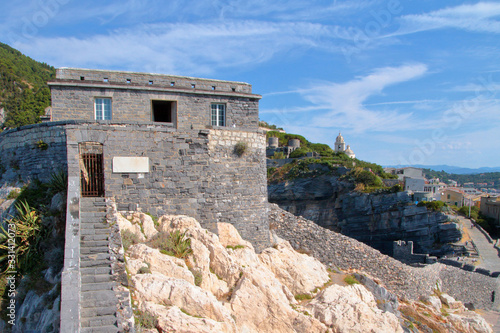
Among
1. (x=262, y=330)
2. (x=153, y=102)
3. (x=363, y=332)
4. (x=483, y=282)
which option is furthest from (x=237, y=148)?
(x=483, y=282)

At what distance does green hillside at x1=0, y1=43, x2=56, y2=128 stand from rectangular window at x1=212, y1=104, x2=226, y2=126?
37450 millimetres

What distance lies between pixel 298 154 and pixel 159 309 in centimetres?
5091

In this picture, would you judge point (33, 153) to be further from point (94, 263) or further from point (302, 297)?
point (302, 297)

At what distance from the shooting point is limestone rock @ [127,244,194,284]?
25.1ft

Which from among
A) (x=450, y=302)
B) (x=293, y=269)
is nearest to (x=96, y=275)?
(x=293, y=269)

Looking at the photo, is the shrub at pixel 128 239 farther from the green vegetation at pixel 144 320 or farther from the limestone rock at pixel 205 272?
the green vegetation at pixel 144 320

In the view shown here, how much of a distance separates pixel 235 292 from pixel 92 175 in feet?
17.2

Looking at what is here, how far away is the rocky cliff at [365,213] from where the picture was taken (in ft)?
105

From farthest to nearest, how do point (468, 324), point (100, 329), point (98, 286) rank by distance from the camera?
point (468, 324) → point (98, 286) → point (100, 329)

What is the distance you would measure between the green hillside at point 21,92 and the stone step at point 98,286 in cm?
4215

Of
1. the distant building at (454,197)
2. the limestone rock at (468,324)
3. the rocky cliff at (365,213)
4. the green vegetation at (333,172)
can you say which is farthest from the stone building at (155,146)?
the distant building at (454,197)

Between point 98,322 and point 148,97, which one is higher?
point 148,97

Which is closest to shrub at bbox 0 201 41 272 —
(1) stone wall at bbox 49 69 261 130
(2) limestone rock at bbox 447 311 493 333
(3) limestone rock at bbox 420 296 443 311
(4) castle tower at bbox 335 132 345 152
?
(1) stone wall at bbox 49 69 261 130

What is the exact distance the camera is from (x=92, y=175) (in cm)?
943
